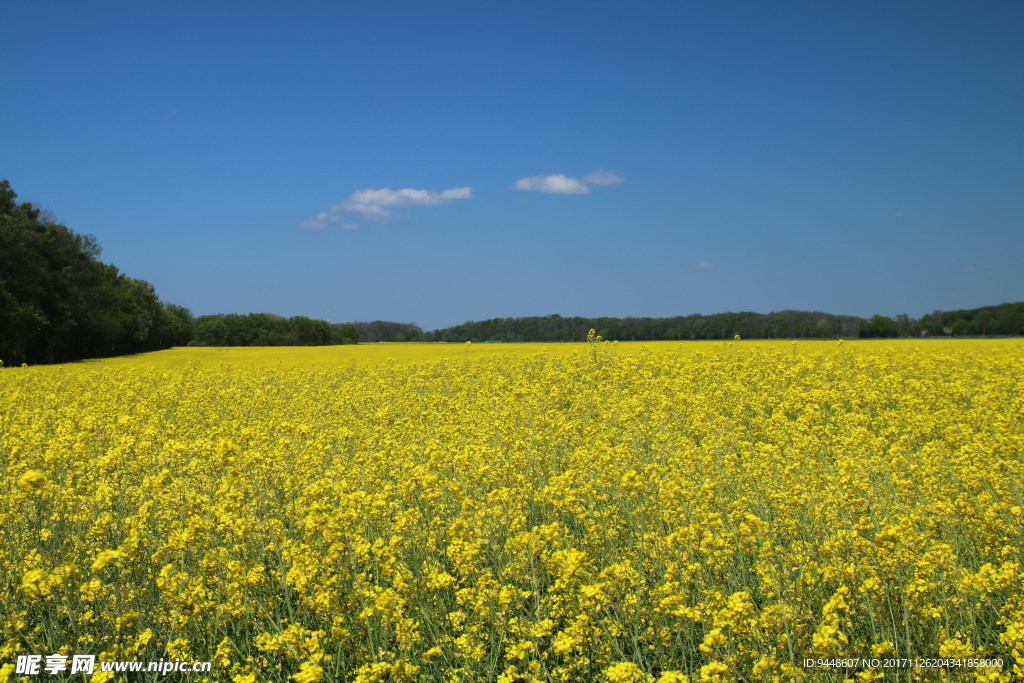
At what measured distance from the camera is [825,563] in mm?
4094

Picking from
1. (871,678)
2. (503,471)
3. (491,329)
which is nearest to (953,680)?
(871,678)

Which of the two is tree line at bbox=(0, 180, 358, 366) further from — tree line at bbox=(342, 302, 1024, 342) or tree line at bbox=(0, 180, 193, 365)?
tree line at bbox=(342, 302, 1024, 342)

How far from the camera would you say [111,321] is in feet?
137

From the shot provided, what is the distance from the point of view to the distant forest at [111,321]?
32.6m

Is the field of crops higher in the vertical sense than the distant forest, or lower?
lower

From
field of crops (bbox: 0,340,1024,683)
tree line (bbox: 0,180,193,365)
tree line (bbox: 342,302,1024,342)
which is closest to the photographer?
field of crops (bbox: 0,340,1024,683)

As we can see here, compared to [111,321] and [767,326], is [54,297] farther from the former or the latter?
[767,326]

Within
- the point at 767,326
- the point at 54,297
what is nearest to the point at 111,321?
the point at 54,297

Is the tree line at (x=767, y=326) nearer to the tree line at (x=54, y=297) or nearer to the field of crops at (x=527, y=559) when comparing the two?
the tree line at (x=54, y=297)

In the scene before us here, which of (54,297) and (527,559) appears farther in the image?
(54,297)

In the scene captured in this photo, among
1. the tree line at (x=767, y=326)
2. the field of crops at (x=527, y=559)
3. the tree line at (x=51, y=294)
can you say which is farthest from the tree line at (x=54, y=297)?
the field of crops at (x=527, y=559)

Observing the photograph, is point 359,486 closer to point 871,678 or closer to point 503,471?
point 503,471

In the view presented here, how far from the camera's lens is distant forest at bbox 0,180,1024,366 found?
32.6m

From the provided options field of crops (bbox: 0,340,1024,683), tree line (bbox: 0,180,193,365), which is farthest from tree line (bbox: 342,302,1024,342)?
field of crops (bbox: 0,340,1024,683)
